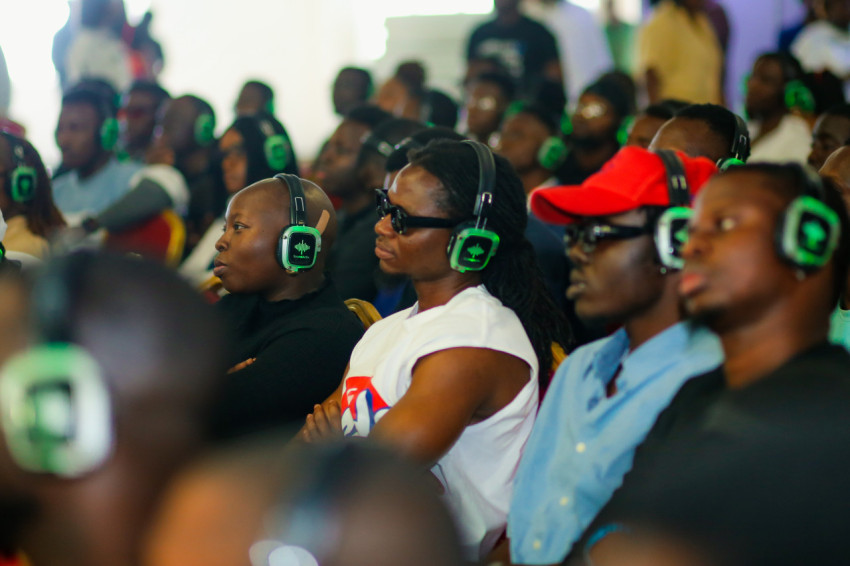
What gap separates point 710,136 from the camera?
8.57 feet

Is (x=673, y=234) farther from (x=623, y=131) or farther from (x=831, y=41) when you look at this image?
(x=831, y=41)

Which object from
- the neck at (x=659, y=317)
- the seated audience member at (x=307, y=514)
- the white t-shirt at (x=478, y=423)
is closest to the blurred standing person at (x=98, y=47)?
the white t-shirt at (x=478, y=423)

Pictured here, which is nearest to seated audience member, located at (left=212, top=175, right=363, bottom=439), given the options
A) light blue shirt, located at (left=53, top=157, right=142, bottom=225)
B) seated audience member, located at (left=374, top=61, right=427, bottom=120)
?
light blue shirt, located at (left=53, top=157, right=142, bottom=225)

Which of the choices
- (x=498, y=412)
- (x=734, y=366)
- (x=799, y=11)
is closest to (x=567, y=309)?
(x=498, y=412)

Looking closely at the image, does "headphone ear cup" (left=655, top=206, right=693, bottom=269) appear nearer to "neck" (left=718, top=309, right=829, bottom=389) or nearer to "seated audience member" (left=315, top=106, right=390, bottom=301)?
"neck" (left=718, top=309, right=829, bottom=389)

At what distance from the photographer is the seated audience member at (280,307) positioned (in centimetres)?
238

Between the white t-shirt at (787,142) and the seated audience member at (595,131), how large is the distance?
2.05 feet

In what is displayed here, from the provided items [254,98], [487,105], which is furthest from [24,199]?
[254,98]

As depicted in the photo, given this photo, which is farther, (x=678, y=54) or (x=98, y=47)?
(x=98, y=47)

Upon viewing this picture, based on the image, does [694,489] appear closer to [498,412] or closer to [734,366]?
[734,366]

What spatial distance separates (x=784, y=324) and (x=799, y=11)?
646cm

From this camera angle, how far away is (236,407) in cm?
231

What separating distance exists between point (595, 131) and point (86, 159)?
7.84 feet

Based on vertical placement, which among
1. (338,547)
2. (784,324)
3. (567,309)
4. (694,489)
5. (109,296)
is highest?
(109,296)
